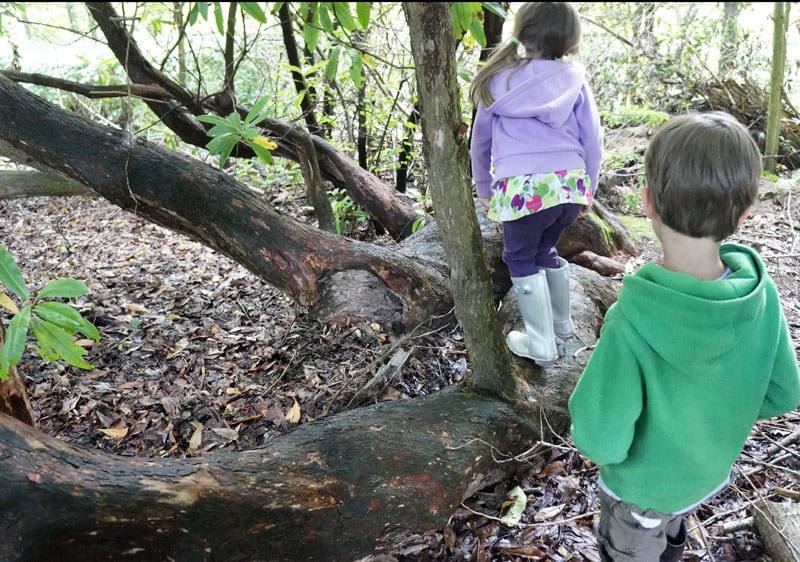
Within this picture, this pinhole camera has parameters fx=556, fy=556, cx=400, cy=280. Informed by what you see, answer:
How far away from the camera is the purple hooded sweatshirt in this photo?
216cm

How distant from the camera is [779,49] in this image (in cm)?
554

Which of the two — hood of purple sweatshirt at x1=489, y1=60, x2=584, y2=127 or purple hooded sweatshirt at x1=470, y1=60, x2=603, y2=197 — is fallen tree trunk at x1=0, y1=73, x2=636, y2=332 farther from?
hood of purple sweatshirt at x1=489, y1=60, x2=584, y2=127

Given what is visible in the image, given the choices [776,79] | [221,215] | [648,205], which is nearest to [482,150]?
[648,205]

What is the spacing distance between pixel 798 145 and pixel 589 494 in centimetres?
633

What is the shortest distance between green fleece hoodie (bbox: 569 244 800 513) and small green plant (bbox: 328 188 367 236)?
3239 mm

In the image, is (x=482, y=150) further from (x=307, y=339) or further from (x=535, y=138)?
(x=307, y=339)

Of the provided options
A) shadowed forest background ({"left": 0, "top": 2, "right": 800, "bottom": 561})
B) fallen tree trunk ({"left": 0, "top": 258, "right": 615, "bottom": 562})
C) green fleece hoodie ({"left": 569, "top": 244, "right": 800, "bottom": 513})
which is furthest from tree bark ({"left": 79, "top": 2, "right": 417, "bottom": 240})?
green fleece hoodie ({"left": 569, "top": 244, "right": 800, "bottom": 513})

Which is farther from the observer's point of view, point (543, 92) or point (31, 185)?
point (31, 185)

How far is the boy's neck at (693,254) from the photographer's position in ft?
4.16

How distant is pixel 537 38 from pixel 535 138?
376 mm

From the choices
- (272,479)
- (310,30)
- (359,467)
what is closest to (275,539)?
(272,479)

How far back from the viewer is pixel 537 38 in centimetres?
215

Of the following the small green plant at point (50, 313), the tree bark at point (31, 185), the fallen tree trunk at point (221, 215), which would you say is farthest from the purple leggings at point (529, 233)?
the tree bark at point (31, 185)

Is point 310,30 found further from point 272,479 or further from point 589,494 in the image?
point 589,494
